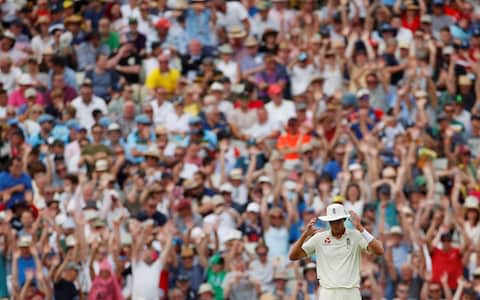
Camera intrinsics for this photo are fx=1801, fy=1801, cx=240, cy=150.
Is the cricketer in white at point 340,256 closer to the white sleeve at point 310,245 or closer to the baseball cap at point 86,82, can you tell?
the white sleeve at point 310,245

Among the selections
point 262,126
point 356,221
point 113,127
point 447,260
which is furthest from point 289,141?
point 356,221

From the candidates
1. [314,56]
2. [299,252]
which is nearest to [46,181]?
[314,56]

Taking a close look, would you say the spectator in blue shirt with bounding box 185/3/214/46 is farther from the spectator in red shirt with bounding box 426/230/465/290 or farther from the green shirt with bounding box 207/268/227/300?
the spectator in red shirt with bounding box 426/230/465/290

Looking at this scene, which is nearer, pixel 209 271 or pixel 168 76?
pixel 209 271

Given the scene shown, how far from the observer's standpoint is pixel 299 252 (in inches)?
737

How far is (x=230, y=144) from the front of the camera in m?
27.4

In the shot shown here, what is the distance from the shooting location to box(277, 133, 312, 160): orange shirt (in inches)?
1054

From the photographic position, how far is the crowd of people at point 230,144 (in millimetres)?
24516

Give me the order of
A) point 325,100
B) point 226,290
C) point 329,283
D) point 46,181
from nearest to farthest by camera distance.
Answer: point 329,283 < point 226,290 < point 46,181 < point 325,100

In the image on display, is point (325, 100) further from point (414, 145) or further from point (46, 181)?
point (46, 181)

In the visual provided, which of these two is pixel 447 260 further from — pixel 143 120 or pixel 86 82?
pixel 86 82

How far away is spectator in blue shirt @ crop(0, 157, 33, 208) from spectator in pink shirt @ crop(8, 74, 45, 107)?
216 cm

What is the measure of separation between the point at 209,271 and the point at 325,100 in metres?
4.49

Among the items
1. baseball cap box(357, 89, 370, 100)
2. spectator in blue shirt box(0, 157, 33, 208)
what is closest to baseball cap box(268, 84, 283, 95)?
baseball cap box(357, 89, 370, 100)
